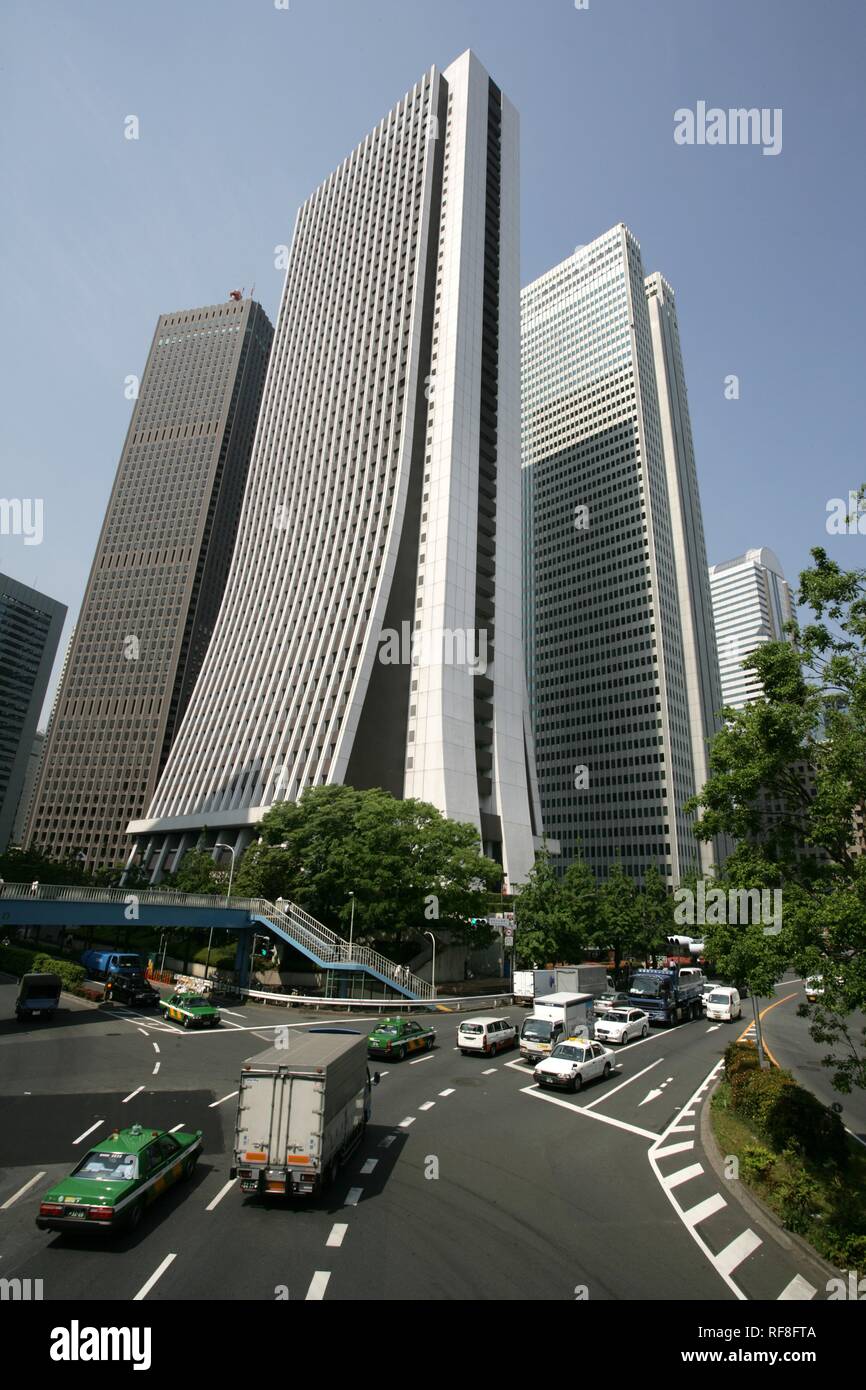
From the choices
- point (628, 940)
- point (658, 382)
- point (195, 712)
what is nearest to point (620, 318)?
point (658, 382)

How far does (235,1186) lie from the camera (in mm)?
14234

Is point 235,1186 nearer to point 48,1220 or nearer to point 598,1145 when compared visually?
point 48,1220

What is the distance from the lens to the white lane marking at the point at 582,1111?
1970 cm

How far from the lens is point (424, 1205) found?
13500 mm

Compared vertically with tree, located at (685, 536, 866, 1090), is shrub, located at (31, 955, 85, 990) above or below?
below

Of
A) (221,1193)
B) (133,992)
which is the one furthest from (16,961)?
(221,1193)

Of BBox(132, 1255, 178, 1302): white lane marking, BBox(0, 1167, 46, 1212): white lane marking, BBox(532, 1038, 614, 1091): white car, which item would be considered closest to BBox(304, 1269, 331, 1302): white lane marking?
BBox(132, 1255, 178, 1302): white lane marking

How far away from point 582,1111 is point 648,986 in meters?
23.8

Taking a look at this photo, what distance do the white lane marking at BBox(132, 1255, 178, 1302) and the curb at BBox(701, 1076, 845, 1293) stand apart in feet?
34.0

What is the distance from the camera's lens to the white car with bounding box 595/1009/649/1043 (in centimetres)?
3453

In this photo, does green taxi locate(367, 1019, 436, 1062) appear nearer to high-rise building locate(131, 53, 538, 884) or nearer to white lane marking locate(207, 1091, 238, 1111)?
white lane marking locate(207, 1091, 238, 1111)

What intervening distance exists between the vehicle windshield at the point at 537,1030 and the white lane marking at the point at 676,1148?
1086cm

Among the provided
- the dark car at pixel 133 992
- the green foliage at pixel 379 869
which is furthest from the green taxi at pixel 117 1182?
the green foliage at pixel 379 869

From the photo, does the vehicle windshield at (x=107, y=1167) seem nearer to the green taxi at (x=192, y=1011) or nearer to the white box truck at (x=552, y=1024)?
the white box truck at (x=552, y=1024)
